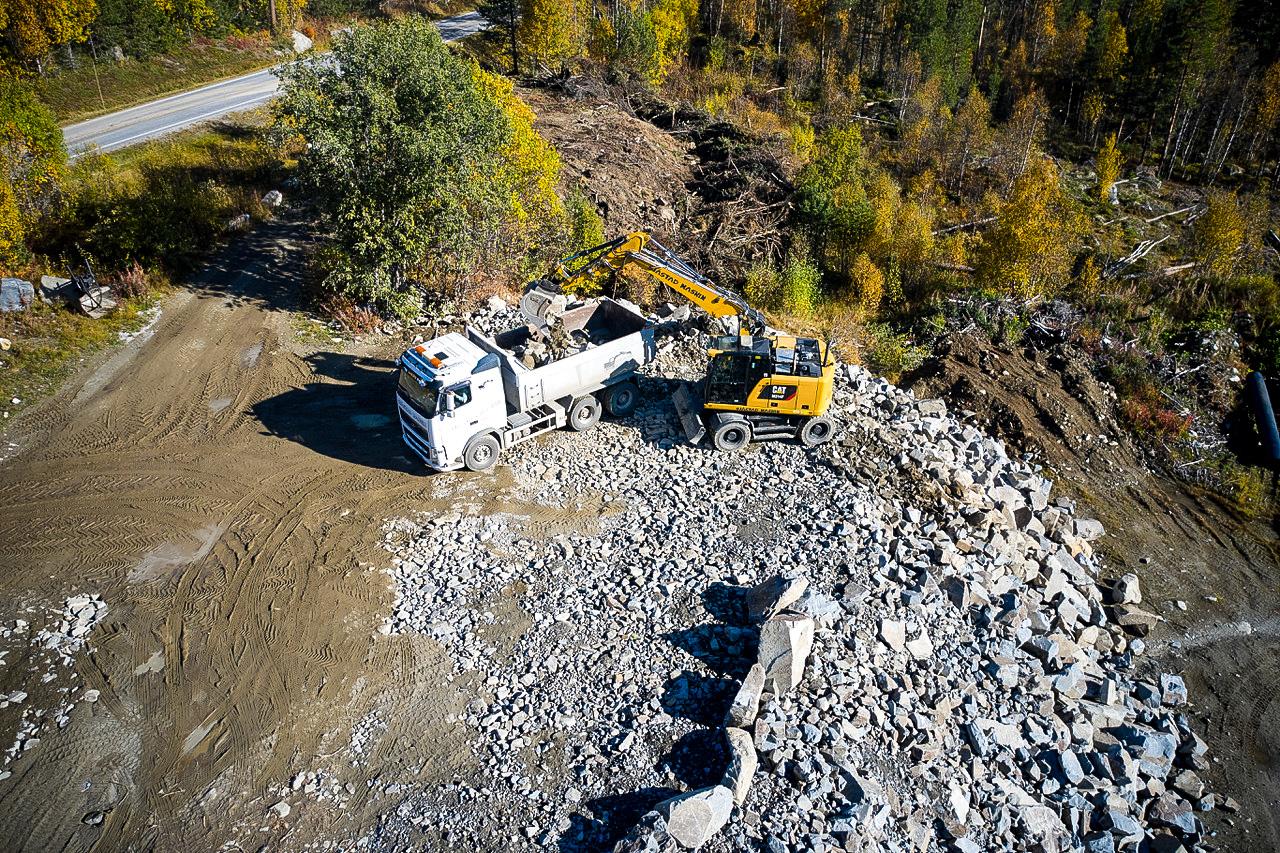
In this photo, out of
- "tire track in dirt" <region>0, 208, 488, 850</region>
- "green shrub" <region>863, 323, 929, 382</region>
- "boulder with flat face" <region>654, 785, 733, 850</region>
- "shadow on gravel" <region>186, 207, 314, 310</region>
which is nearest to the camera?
"boulder with flat face" <region>654, 785, 733, 850</region>

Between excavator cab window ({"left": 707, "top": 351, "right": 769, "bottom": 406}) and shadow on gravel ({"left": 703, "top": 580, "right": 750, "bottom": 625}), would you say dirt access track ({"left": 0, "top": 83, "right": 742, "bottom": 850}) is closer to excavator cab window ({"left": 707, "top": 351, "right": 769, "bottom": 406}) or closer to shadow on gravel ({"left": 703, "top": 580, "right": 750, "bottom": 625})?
shadow on gravel ({"left": 703, "top": 580, "right": 750, "bottom": 625})

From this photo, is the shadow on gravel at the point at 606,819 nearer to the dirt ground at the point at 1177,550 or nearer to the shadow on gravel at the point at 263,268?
the dirt ground at the point at 1177,550

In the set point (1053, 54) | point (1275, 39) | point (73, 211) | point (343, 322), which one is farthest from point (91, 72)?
point (1275, 39)

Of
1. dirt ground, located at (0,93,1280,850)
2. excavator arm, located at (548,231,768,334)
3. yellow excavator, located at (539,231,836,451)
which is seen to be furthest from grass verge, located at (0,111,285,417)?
yellow excavator, located at (539,231,836,451)

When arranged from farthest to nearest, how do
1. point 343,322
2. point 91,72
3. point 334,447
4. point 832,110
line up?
point 832,110 → point 91,72 → point 343,322 → point 334,447

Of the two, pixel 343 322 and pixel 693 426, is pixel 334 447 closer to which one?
pixel 343 322

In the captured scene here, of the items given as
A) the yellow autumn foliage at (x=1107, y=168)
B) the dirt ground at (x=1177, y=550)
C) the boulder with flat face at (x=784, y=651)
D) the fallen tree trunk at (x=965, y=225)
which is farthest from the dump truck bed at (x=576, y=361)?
the yellow autumn foliage at (x=1107, y=168)

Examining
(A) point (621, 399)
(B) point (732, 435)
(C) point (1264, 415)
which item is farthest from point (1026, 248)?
(A) point (621, 399)
